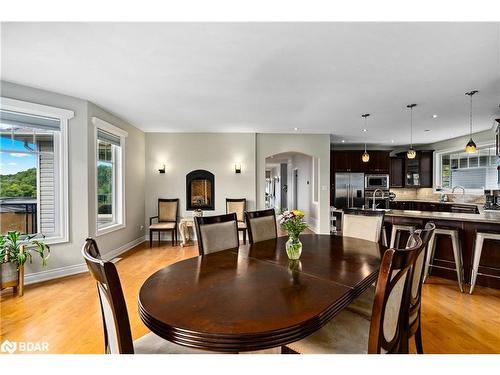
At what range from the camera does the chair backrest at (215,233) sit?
207cm

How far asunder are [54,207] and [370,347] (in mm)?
4130

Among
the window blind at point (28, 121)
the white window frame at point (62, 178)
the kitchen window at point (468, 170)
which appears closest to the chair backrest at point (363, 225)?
the white window frame at point (62, 178)

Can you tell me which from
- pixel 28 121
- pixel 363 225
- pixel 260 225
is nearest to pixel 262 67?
pixel 260 225

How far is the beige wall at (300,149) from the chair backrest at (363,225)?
3.16 meters

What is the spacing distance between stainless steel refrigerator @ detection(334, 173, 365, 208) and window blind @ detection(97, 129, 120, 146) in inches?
218

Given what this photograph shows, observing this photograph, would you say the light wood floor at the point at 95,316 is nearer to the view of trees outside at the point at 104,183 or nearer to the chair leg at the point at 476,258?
the chair leg at the point at 476,258

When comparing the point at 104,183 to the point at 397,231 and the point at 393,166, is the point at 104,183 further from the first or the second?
the point at 393,166

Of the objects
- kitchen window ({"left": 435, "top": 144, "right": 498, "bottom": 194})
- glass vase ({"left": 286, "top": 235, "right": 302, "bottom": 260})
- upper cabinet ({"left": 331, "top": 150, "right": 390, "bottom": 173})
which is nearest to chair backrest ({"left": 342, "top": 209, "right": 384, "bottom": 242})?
glass vase ({"left": 286, "top": 235, "right": 302, "bottom": 260})

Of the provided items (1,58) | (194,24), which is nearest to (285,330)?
(194,24)

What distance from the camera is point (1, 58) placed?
8.04 ft

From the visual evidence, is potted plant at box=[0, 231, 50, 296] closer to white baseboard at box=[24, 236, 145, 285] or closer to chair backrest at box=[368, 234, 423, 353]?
white baseboard at box=[24, 236, 145, 285]

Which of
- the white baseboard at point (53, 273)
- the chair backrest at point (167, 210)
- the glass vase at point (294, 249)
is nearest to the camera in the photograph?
the glass vase at point (294, 249)
